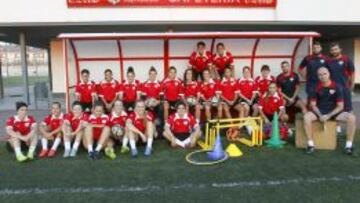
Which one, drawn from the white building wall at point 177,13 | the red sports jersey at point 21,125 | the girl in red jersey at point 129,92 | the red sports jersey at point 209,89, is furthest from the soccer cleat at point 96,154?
the white building wall at point 177,13

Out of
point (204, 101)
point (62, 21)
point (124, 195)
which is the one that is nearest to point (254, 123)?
point (204, 101)

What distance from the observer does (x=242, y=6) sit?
1416 centimetres

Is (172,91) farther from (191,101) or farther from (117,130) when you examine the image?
(117,130)

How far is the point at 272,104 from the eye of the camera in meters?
8.30

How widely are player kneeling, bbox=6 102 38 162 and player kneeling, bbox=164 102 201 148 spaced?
249 cm

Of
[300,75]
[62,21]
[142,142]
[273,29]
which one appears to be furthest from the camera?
[273,29]

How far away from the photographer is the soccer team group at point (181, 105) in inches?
274

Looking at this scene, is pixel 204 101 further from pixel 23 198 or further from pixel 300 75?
pixel 23 198

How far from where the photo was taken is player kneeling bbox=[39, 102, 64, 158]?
7.08 m

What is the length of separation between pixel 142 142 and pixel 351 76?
173 inches

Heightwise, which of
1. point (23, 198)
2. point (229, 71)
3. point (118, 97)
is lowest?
point (23, 198)

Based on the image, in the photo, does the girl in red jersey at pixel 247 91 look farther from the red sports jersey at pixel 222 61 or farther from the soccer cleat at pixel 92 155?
the soccer cleat at pixel 92 155

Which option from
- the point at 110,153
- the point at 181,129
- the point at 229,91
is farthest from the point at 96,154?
the point at 229,91

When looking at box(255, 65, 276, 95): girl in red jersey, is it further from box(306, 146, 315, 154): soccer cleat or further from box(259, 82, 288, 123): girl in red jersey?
box(306, 146, 315, 154): soccer cleat
